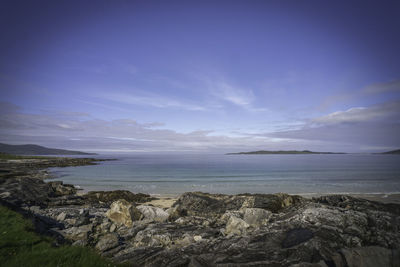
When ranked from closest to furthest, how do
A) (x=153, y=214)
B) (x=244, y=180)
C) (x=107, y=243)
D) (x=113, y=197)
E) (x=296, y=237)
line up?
(x=296, y=237)
(x=107, y=243)
(x=153, y=214)
(x=113, y=197)
(x=244, y=180)

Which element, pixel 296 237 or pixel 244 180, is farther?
pixel 244 180

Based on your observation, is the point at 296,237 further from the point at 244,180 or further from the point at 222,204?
the point at 244,180

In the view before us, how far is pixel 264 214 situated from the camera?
1156cm

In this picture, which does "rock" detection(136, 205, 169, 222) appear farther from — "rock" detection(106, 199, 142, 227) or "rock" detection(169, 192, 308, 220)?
"rock" detection(169, 192, 308, 220)

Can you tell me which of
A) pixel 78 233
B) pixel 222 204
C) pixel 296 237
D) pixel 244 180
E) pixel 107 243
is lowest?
pixel 244 180

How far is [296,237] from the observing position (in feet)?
24.5

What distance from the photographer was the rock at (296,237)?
7.10 metres

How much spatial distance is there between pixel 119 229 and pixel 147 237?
9.17ft

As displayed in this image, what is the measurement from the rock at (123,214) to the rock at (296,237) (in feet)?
30.6

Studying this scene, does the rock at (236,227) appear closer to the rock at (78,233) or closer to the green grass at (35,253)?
the green grass at (35,253)

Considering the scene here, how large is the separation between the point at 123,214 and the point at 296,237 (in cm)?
1043

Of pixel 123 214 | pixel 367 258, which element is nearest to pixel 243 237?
pixel 367 258

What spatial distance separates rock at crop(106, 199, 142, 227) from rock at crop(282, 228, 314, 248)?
932cm

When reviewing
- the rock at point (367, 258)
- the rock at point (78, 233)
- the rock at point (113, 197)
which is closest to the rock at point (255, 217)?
the rock at point (367, 258)
